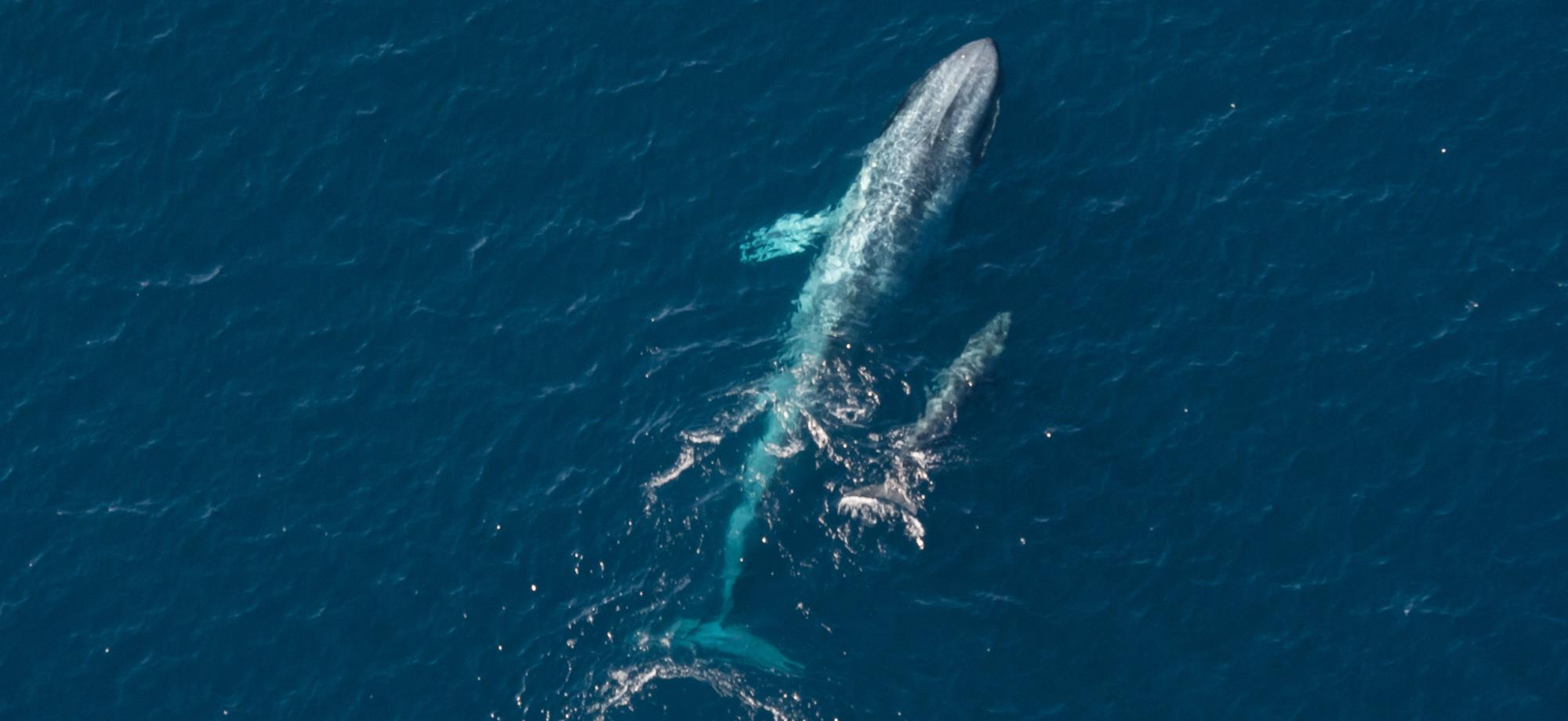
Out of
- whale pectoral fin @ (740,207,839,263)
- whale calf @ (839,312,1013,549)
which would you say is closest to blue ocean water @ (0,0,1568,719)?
whale pectoral fin @ (740,207,839,263)

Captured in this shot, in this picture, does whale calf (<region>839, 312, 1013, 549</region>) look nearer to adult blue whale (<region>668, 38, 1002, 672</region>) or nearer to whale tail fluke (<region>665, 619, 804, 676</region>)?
adult blue whale (<region>668, 38, 1002, 672</region>)

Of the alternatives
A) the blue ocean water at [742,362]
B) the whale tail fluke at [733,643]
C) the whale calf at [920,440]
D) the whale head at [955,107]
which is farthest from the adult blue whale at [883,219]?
the whale tail fluke at [733,643]

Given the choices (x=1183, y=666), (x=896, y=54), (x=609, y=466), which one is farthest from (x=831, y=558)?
(x=896, y=54)

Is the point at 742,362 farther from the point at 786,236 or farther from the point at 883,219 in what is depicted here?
the point at 883,219

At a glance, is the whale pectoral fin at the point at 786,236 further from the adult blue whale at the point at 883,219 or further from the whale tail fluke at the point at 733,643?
the whale tail fluke at the point at 733,643

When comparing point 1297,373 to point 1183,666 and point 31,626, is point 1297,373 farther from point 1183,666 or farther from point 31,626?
point 31,626
